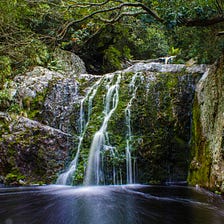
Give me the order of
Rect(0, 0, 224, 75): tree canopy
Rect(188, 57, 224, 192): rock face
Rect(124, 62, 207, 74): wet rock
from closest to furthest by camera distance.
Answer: Rect(0, 0, 224, 75): tree canopy
Rect(188, 57, 224, 192): rock face
Rect(124, 62, 207, 74): wet rock

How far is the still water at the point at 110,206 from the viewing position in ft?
13.5

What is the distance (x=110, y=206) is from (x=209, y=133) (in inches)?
126

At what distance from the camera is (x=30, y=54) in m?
6.93

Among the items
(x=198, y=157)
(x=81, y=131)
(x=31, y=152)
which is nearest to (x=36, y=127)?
(x=31, y=152)

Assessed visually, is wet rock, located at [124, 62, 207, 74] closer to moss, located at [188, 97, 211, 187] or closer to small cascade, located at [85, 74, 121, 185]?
moss, located at [188, 97, 211, 187]

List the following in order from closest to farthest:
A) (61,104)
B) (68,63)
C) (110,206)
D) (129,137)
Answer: (110,206) < (129,137) < (61,104) < (68,63)

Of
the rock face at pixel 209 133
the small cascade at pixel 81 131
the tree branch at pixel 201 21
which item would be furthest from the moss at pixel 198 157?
the small cascade at pixel 81 131

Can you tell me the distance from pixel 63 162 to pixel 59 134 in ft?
2.88

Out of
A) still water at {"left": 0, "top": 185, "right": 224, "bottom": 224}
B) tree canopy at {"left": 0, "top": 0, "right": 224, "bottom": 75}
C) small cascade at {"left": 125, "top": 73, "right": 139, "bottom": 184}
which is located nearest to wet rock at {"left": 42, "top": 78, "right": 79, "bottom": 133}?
tree canopy at {"left": 0, "top": 0, "right": 224, "bottom": 75}

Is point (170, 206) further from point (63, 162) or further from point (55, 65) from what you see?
point (55, 65)

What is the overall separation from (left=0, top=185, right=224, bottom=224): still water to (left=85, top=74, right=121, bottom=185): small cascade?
59cm

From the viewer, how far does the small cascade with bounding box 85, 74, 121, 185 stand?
7.14m

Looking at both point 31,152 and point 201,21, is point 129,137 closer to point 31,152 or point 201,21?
point 31,152

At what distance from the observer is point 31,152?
25.6 feet
